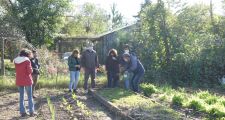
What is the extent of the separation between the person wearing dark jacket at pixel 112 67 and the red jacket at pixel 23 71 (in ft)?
19.7

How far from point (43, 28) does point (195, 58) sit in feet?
52.1

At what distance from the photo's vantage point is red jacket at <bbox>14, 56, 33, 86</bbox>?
35.3 ft

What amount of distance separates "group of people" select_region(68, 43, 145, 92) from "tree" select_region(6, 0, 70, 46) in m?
15.4

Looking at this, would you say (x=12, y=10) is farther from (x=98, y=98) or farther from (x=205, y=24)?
(x=98, y=98)

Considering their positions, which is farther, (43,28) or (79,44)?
(79,44)

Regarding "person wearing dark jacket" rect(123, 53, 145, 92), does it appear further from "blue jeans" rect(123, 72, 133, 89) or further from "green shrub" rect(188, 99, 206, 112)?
"green shrub" rect(188, 99, 206, 112)

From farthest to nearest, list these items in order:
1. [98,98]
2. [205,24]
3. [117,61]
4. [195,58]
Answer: [205,24]
[195,58]
[117,61]
[98,98]

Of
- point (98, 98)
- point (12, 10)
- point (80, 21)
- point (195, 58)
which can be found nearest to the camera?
point (98, 98)

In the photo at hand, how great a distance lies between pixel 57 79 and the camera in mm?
18375

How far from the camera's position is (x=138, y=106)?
11.4 meters

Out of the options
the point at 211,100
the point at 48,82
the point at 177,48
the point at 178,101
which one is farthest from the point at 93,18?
the point at 211,100

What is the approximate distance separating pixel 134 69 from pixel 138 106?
411cm

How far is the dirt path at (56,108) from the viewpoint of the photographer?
10.6m

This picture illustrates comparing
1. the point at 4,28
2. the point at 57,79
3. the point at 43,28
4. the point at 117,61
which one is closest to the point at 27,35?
the point at 43,28
